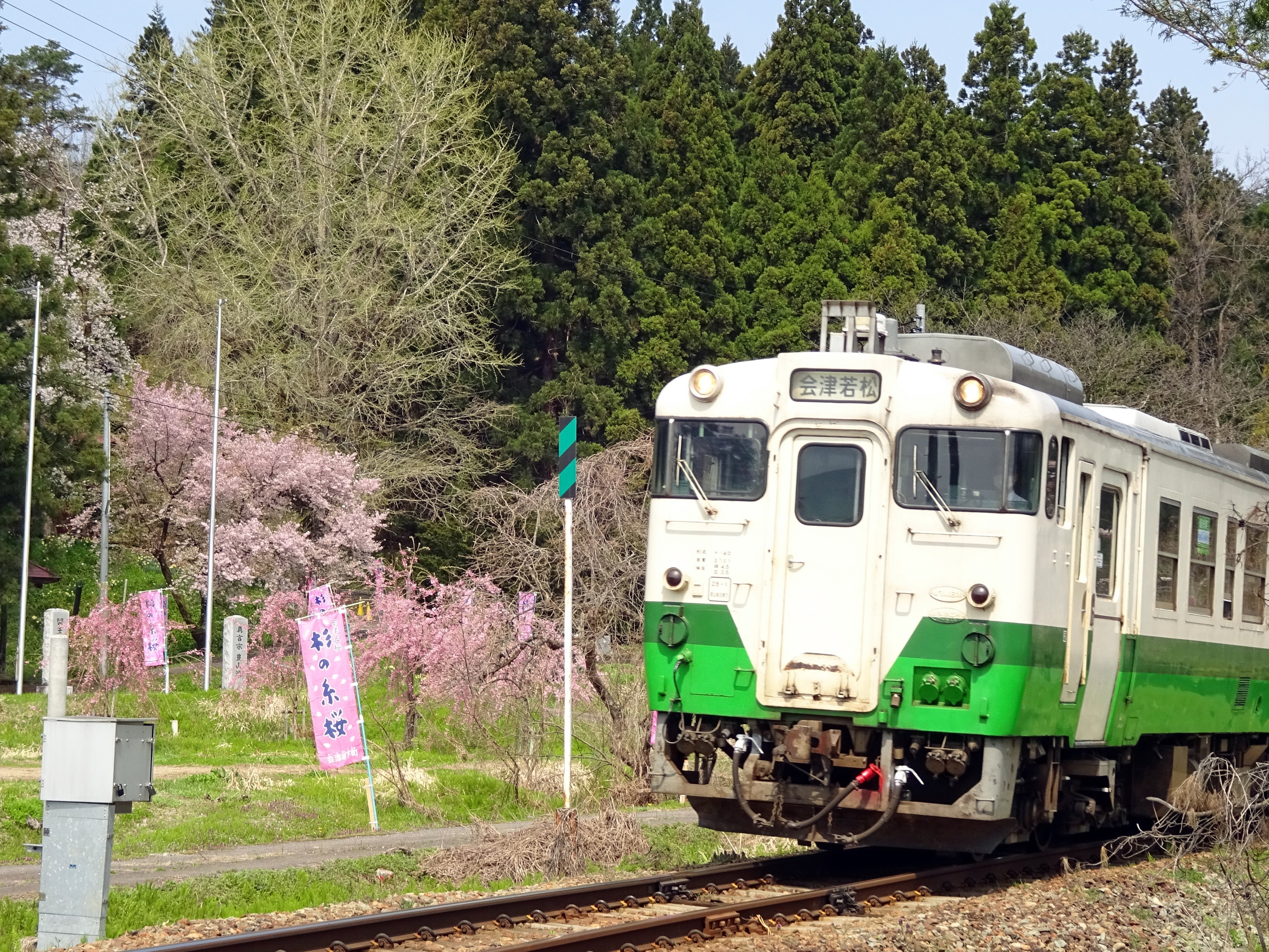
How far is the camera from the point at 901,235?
4847 cm

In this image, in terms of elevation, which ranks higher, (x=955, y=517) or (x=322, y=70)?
(x=322, y=70)

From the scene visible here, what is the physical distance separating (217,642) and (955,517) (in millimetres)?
33139

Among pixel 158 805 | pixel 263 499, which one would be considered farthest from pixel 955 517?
pixel 263 499

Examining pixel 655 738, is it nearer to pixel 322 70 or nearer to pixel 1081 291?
pixel 322 70

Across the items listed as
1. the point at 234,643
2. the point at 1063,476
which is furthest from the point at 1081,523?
the point at 234,643

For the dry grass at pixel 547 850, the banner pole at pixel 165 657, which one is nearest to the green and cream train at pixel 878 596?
the dry grass at pixel 547 850

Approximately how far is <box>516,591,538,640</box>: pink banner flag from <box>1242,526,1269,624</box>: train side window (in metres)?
7.13

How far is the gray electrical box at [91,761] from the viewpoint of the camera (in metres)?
8.38

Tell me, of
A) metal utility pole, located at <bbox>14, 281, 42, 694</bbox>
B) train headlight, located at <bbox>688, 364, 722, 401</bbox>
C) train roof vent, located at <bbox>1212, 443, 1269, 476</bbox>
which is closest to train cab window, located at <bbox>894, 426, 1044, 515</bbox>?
train headlight, located at <bbox>688, 364, 722, 401</bbox>

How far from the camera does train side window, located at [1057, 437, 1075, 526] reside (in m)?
10.7

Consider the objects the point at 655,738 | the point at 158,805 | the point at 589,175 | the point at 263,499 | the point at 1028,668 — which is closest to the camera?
the point at 1028,668

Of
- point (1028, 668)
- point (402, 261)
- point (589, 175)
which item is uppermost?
point (589, 175)

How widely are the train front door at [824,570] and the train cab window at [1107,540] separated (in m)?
1.88

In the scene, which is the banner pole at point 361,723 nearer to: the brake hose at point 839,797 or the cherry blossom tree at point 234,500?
the brake hose at point 839,797
